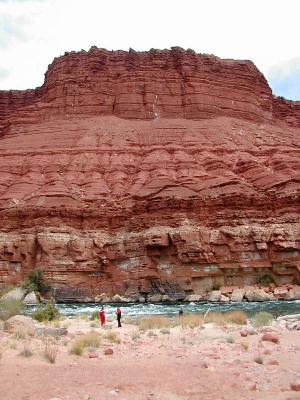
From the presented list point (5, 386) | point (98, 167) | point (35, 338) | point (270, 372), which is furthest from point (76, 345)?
point (98, 167)

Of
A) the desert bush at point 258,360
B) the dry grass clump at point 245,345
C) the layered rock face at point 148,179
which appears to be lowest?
the desert bush at point 258,360

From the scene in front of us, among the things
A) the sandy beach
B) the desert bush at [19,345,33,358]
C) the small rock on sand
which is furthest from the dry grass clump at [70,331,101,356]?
the small rock on sand

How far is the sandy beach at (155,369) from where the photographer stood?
31.4 feet

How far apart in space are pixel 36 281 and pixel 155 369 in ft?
128

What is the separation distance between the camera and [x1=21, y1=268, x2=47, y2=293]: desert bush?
48.0 meters

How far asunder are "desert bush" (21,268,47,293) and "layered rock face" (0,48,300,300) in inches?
37.7

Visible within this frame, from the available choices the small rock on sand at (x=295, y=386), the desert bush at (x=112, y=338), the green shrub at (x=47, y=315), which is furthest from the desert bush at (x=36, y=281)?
the small rock on sand at (x=295, y=386)

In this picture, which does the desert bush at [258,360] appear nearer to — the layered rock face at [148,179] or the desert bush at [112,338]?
the desert bush at [112,338]

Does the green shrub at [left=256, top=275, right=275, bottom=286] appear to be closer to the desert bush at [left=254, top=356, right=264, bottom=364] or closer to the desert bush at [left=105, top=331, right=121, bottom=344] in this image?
the desert bush at [left=105, top=331, right=121, bottom=344]

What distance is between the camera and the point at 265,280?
49.4m

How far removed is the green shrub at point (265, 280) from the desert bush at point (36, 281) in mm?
20046

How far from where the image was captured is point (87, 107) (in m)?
79.1

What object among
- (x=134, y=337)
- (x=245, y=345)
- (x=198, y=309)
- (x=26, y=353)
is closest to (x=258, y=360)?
(x=245, y=345)

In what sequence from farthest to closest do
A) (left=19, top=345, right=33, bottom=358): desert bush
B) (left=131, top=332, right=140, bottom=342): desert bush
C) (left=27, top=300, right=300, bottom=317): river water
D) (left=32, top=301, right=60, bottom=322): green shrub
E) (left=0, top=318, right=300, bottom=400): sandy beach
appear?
(left=27, top=300, right=300, bottom=317): river water, (left=32, top=301, right=60, bottom=322): green shrub, (left=131, top=332, right=140, bottom=342): desert bush, (left=19, top=345, right=33, bottom=358): desert bush, (left=0, top=318, right=300, bottom=400): sandy beach
